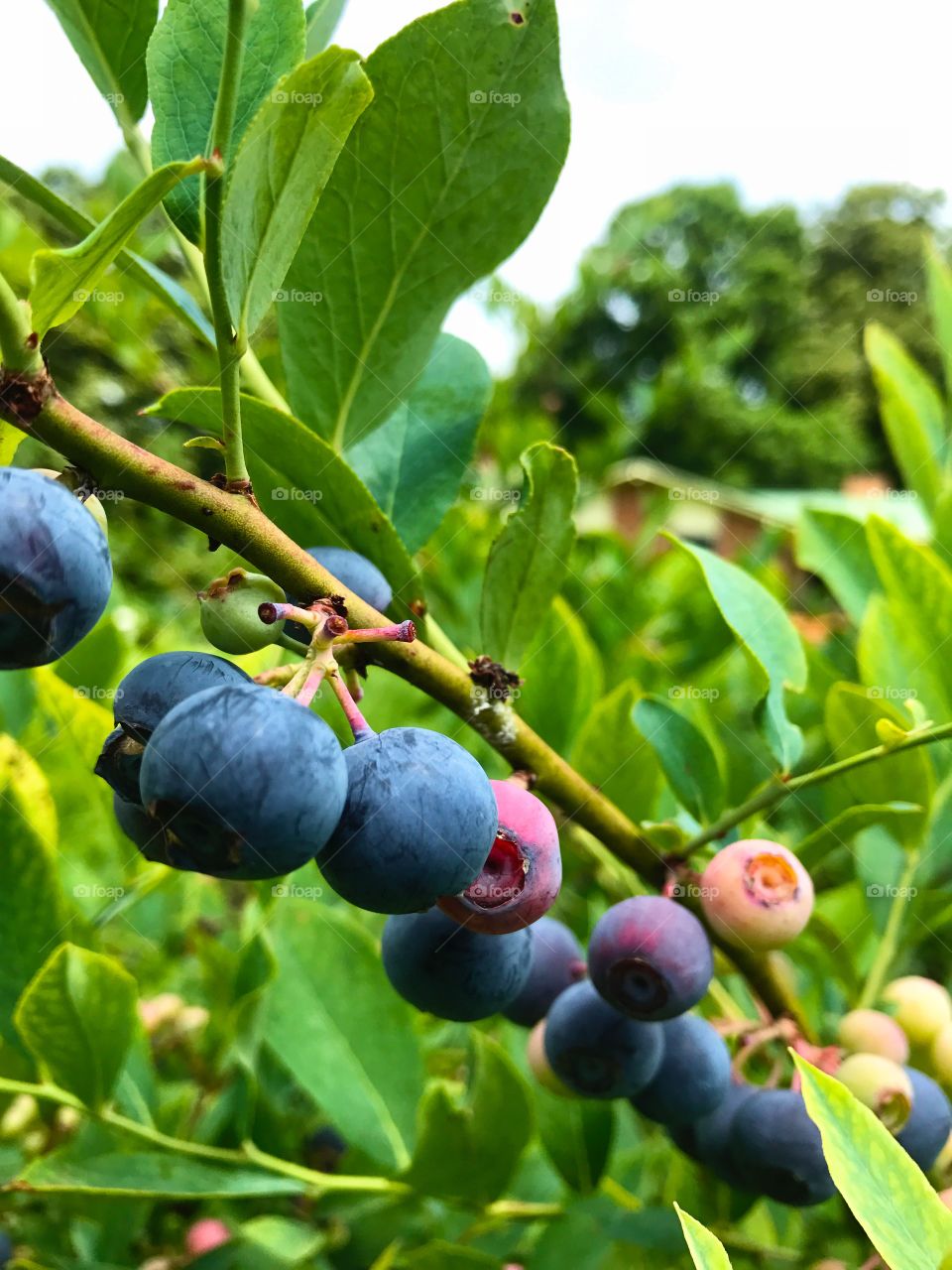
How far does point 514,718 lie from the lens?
0.79 m

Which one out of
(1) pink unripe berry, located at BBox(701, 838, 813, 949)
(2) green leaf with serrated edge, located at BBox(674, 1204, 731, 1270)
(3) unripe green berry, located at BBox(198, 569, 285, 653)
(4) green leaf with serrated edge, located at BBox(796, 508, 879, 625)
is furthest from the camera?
(4) green leaf with serrated edge, located at BBox(796, 508, 879, 625)

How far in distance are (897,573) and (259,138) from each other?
0.91m

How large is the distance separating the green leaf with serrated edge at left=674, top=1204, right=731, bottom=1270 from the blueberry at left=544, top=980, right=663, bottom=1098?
38 centimetres

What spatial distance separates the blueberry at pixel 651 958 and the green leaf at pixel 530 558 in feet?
0.76

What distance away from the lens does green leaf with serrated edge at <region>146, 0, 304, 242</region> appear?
684 mm

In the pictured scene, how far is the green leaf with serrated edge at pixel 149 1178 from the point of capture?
0.90 meters

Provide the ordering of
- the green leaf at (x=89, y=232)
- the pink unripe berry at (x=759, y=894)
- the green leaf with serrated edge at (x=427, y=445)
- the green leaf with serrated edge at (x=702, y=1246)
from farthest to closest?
the green leaf with serrated edge at (x=427, y=445) → the pink unripe berry at (x=759, y=894) → the green leaf at (x=89, y=232) → the green leaf with serrated edge at (x=702, y=1246)

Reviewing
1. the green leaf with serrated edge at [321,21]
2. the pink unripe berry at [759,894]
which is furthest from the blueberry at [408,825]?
the green leaf with serrated edge at [321,21]

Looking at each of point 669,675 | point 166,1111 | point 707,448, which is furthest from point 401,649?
point 707,448

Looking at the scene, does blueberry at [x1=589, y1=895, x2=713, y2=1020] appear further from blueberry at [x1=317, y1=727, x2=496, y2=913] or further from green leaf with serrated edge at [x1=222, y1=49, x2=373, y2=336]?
green leaf with serrated edge at [x1=222, y1=49, x2=373, y2=336]

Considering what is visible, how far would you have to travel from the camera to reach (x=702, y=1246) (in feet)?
1.69

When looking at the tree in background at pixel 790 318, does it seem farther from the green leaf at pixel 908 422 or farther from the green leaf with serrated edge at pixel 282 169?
the green leaf with serrated edge at pixel 282 169

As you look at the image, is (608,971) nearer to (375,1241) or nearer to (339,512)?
(339,512)

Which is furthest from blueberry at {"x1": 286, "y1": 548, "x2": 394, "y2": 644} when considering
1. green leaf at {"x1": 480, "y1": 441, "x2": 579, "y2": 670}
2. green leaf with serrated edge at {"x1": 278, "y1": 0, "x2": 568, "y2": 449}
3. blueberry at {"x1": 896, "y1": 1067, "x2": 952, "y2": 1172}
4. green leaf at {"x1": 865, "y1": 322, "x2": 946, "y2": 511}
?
green leaf at {"x1": 865, "y1": 322, "x2": 946, "y2": 511}
